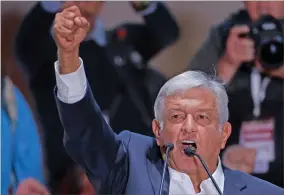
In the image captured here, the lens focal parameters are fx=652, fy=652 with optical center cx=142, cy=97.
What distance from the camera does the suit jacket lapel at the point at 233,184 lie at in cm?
143

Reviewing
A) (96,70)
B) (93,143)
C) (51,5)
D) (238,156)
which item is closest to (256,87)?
(238,156)

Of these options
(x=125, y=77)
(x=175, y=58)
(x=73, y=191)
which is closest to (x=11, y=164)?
(x=73, y=191)

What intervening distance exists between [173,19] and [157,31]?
0.08 meters

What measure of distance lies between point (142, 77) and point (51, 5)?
0.45 metres

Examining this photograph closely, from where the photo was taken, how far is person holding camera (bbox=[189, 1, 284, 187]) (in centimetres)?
254

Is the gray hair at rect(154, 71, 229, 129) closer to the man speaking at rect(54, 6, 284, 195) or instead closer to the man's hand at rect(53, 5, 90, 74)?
the man speaking at rect(54, 6, 284, 195)

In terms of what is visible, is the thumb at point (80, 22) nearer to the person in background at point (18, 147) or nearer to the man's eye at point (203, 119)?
the man's eye at point (203, 119)

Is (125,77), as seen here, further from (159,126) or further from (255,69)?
(159,126)

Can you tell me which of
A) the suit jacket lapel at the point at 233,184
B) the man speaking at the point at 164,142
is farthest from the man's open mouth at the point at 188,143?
the suit jacket lapel at the point at 233,184

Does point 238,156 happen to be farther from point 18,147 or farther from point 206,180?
point 206,180

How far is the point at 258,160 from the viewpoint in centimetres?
256

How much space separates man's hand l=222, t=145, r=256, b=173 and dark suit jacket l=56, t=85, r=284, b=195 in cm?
107

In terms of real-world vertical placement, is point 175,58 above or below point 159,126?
below

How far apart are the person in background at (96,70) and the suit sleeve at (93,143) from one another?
108 cm
